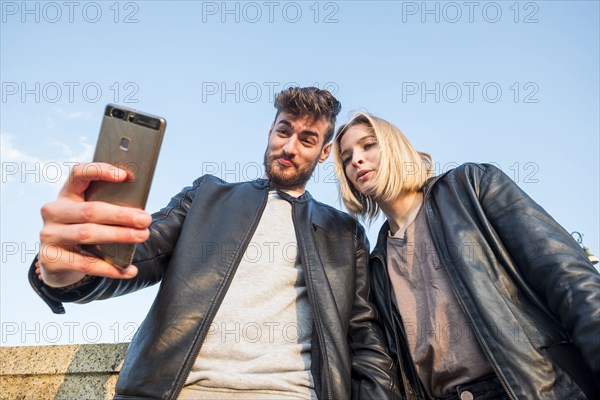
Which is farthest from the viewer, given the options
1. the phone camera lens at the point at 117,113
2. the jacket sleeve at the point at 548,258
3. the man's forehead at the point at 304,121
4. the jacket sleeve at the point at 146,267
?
the man's forehead at the point at 304,121

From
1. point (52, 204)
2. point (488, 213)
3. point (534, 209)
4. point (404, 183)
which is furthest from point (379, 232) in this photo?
point (52, 204)

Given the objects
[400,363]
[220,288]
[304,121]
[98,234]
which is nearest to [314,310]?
[220,288]

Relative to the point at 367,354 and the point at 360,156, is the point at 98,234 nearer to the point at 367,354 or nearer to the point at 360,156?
the point at 367,354

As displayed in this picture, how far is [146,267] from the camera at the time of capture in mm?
2725

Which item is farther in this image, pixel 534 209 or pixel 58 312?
pixel 534 209

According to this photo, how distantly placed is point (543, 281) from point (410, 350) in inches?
34.2

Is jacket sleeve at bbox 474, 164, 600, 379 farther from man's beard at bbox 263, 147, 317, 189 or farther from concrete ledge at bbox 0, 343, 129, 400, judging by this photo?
concrete ledge at bbox 0, 343, 129, 400

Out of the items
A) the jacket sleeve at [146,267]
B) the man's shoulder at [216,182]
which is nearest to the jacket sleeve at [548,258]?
the man's shoulder at [216,182]

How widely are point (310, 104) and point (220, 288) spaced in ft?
6.06

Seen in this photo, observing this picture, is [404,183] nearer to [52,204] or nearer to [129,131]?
[129,131]

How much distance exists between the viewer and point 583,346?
7.22 ft

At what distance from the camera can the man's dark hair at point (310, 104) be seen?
389 centimetres

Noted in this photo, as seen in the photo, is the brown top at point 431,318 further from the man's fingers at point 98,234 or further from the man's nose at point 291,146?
the man's fingers at point 98,234

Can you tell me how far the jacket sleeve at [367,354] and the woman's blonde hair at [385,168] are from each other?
2.07ft
